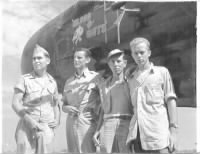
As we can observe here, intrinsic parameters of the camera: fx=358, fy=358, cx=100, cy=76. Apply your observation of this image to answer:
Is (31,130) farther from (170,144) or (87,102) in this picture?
(170,144)

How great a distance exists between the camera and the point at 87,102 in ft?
18.7

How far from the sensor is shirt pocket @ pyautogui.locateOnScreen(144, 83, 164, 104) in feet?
16.0

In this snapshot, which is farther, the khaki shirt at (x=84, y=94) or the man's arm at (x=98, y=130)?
the khaki shirt at (x=84, y=94)

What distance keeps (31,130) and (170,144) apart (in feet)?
7.11

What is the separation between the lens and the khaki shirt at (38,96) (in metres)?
5.61

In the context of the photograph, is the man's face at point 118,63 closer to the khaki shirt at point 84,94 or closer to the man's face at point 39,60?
the khaki shirt at point 84,94

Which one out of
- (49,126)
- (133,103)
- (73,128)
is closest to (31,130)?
(49,126)

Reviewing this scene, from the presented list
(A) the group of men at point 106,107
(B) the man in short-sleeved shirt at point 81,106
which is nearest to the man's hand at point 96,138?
(A) the group of men at point 106,107

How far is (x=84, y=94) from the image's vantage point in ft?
18.7

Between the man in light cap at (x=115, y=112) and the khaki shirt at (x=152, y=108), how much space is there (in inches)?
10.0

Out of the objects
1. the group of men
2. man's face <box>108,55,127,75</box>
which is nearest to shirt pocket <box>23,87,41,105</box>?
the group of men

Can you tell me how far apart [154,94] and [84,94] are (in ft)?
4.21

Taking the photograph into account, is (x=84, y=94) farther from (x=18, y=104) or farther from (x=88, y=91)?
(x=18, y=104)

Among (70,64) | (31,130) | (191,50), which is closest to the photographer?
(31,130)
